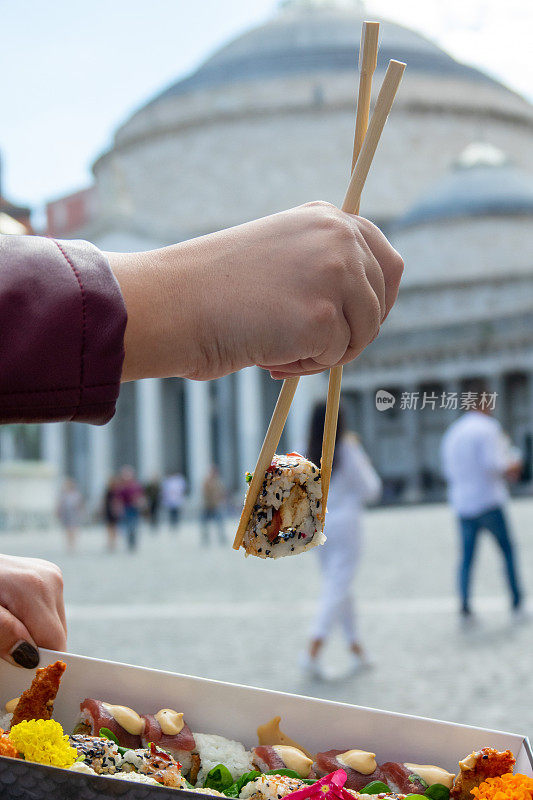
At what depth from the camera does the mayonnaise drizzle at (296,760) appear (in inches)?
41.9

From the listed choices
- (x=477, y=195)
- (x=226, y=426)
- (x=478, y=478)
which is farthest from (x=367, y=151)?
(x=226, y=426)

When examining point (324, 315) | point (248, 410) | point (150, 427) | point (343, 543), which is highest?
point (324, 315)

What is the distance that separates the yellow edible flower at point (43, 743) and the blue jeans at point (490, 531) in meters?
4.46

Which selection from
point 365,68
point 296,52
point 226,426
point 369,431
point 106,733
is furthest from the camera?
point 296,52

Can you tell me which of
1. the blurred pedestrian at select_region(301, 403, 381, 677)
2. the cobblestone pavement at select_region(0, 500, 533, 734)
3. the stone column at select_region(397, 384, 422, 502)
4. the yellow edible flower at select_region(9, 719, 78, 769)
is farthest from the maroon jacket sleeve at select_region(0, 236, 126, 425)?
the stone column at select_region(397, 384, 422, 502)

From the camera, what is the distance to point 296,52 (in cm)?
3319

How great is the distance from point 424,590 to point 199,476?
2314cm

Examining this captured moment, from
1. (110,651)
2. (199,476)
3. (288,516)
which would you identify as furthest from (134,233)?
(288,516)

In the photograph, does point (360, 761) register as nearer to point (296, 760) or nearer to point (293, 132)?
point (296, 760)

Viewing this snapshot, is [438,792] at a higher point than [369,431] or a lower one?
higher

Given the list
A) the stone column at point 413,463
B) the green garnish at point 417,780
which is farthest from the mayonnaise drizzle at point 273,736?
the stone column at point 413,463

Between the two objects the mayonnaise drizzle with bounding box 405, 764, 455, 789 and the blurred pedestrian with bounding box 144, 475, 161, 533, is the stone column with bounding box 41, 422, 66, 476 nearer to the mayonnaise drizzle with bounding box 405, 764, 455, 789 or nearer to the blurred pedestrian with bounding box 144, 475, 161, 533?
the blurred pedestrian with bounding box 144, 475, 161, 533

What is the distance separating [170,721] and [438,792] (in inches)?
11.8

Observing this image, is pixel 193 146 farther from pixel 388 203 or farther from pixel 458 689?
pixel 458 689
